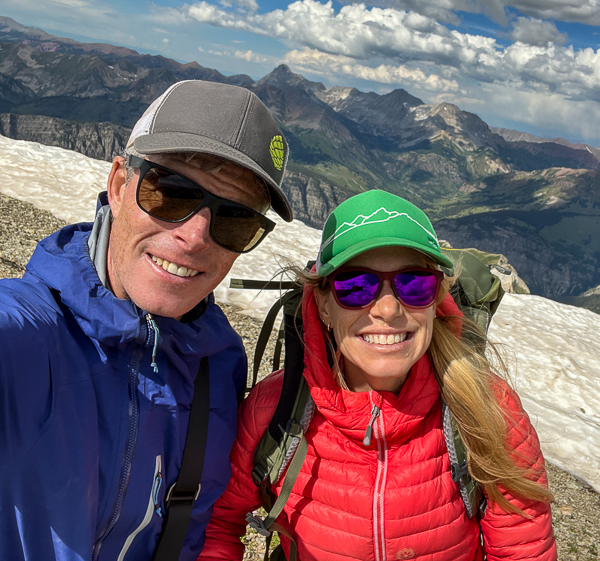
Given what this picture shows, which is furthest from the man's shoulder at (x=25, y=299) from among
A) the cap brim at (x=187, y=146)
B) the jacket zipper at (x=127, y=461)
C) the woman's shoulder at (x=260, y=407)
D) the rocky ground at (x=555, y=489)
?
the rocky ground at (x=555, y=489)

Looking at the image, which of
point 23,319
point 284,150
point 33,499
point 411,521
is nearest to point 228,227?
point 284,150

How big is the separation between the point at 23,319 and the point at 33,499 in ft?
3.13

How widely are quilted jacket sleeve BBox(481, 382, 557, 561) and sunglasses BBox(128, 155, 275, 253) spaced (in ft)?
8.15

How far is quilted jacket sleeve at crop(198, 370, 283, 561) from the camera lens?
3.70 metres

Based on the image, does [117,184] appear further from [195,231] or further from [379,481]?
[379,481]

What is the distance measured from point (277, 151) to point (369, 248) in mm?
929

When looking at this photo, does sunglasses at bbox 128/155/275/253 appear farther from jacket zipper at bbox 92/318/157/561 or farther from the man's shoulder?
jacket zipper at bbox 92/318/157/561

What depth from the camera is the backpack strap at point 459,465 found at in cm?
348

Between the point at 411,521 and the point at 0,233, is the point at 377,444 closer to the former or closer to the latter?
the point at 411,521

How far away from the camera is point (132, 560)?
3156 mm

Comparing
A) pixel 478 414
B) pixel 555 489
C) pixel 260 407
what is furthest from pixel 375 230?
pixel 555 489

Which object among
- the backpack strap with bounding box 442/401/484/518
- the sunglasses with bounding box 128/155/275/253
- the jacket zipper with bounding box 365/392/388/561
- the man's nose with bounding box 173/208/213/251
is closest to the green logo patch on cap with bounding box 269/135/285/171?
the sunglasses with bounding box 128/155/275/253

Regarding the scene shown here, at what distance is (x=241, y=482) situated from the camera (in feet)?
12.3

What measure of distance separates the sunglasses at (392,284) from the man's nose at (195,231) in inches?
40.0
